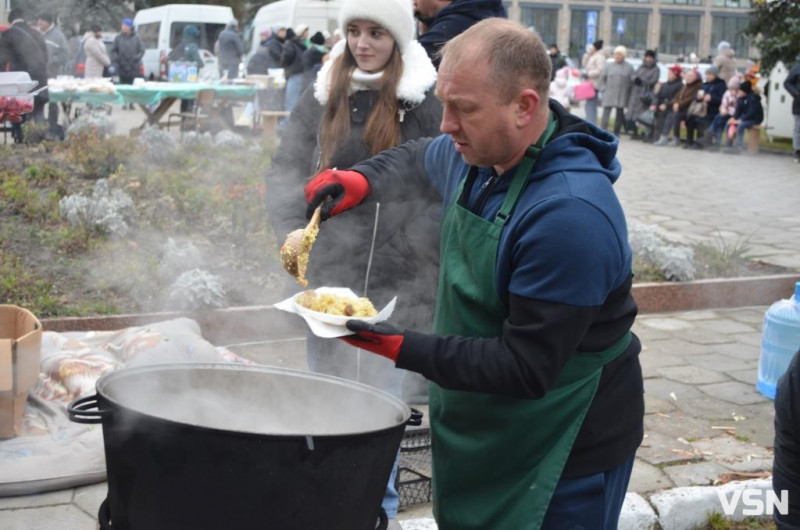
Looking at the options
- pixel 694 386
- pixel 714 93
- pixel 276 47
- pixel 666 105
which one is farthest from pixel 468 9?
pixel 666 105

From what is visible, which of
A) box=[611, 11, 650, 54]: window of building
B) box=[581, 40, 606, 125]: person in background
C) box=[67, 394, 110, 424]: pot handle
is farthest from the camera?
box=[611, 11, 650, 54]: window of building

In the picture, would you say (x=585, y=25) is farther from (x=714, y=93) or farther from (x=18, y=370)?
(x=18, y=370)

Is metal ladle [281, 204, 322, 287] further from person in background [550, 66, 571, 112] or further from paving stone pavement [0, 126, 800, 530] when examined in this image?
person in background [550, 66, 571, 112]

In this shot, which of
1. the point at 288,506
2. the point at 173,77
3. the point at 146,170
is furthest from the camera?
the point at 173,77

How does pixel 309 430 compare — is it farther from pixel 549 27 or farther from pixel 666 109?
pixel 549 27

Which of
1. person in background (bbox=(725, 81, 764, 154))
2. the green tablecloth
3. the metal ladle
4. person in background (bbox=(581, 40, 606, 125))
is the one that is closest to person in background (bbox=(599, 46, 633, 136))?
person in background (bbox=(581, 40, 606, 125))

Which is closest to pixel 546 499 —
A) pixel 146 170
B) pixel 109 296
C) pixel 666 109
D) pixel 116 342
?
pixel 116 342

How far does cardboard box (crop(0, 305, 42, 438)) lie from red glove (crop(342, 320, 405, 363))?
→ 91.9 inches

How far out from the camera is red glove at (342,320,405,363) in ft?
6.42

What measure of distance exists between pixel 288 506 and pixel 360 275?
4.94ft

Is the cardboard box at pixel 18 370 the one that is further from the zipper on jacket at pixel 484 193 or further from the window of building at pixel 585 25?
the window of building at pixel 585 25

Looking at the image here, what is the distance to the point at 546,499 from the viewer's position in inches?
81.4

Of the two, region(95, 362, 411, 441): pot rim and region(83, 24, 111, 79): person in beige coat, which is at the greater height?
region(83, 24, 111, 79): person in beige coat

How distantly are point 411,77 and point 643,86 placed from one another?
1539cm
